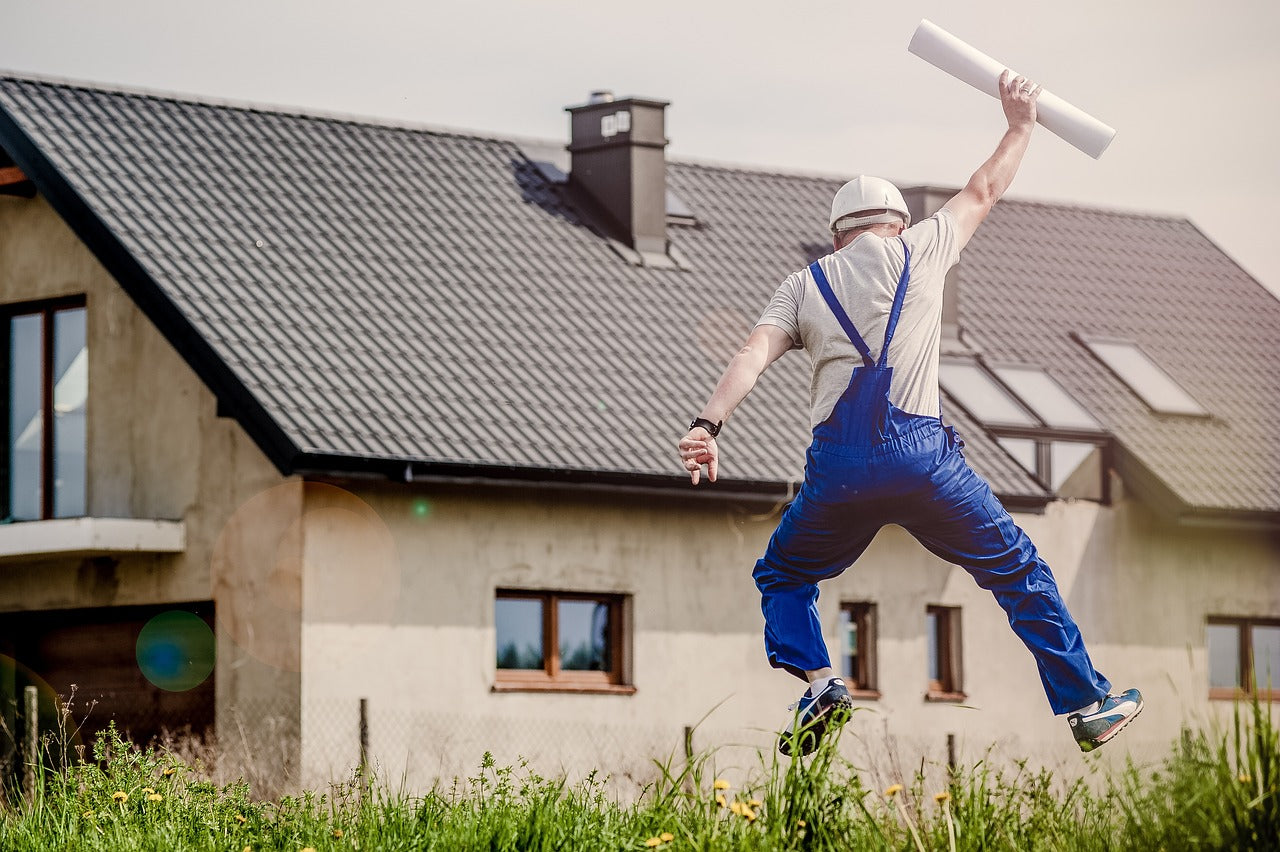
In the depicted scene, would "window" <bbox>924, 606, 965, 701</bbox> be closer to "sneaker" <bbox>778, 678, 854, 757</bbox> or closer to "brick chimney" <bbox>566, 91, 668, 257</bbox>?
"brick chimney" <bbox>566, 91, 668, 257</bbox>

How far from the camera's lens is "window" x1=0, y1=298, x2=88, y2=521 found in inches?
704

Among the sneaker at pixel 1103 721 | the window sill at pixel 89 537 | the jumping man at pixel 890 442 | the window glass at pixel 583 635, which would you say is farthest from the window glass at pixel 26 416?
the sneaker at pixel 1103 721

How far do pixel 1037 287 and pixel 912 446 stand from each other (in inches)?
678

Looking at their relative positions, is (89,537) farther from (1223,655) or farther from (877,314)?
(1223,655)

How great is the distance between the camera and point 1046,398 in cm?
2150

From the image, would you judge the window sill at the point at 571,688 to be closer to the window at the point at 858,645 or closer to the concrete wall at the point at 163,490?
the concrete wall at the point at 163,490

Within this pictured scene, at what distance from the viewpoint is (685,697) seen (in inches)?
712

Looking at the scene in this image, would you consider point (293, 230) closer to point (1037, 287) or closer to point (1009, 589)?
point (1037, 287)

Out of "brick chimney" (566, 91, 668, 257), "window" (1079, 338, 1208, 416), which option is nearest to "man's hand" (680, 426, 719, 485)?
"brick chimney" (566, 91, 668, 257)

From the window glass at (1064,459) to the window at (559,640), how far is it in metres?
5.01

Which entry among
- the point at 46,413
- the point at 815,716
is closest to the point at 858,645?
the point at 46,413

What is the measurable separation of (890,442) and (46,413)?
40.6 ft

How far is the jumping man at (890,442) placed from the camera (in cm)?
702

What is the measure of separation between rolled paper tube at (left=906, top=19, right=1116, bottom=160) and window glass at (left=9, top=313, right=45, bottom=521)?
40.0 feet
